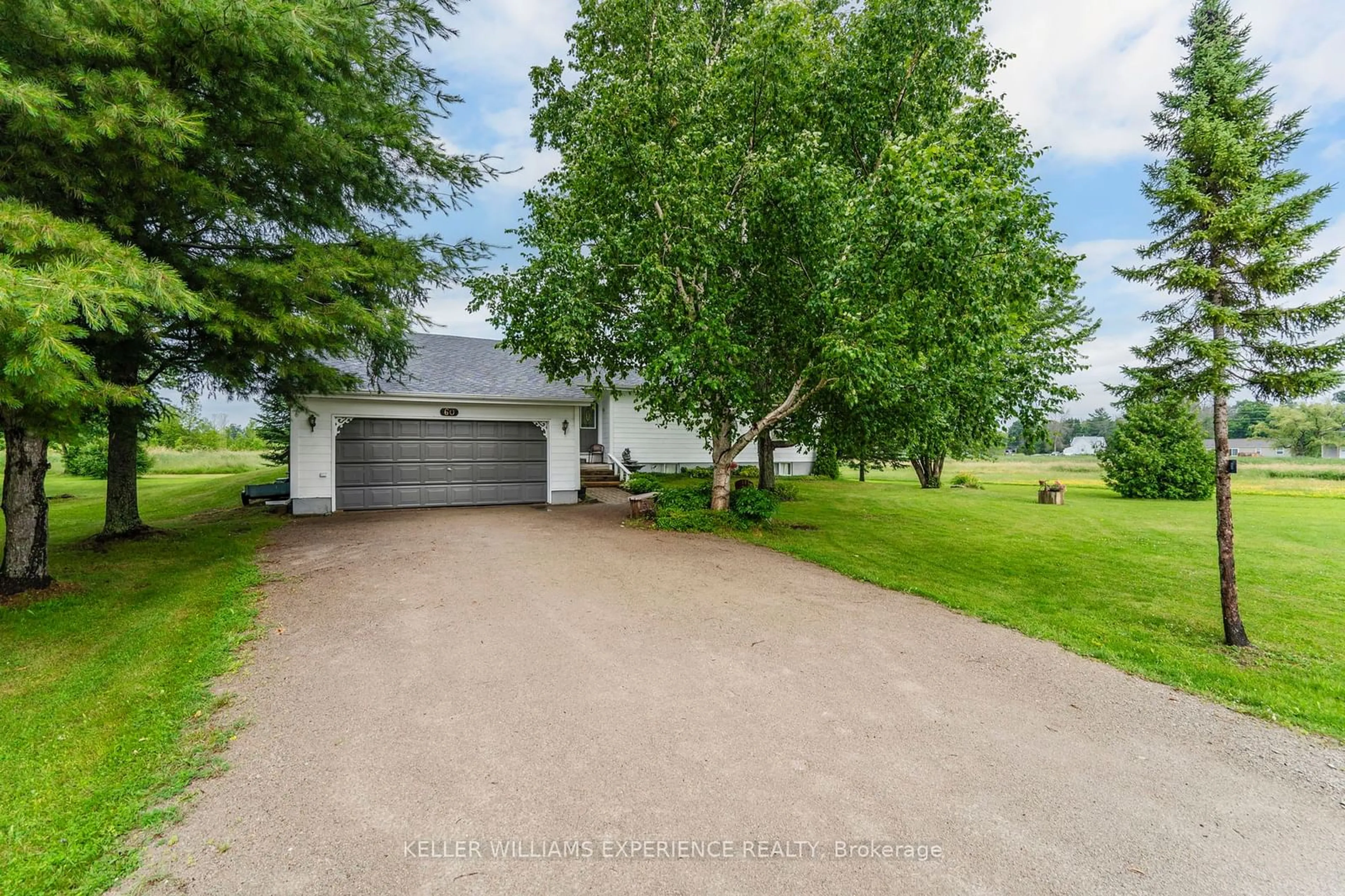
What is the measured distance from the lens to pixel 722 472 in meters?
11.6

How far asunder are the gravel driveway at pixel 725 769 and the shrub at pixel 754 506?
17.4ft

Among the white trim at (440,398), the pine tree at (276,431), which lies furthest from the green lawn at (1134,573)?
the pine tree at (276,431)

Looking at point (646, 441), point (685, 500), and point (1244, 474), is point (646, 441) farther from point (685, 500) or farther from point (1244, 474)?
point (1244, 474)

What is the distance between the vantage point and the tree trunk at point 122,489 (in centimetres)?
952

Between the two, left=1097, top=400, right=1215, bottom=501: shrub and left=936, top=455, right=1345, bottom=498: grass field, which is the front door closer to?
left=936, top=455, right=1345, bottom=498: grass field

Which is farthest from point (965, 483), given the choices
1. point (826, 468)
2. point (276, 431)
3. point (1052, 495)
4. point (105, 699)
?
point (105, 699)

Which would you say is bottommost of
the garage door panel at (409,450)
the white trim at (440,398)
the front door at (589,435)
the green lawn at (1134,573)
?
the green lawn at (1134,573)

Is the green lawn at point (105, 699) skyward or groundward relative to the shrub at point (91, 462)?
groundward

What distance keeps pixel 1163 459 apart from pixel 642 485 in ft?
52.3

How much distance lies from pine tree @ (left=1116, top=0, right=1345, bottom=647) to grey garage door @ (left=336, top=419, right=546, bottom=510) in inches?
466

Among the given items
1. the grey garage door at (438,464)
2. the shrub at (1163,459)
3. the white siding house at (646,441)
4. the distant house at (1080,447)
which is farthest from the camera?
the distant house at (1080,447)

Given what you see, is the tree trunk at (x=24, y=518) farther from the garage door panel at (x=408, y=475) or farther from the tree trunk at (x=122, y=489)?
the garage door panel at (x=408, y=475)

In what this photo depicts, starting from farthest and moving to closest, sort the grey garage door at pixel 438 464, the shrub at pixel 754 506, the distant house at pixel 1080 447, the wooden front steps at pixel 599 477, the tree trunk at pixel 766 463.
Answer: the distant house at pixel 1080 447
the wooden front steps at pixel 599 477
the tree trunk at pixel 766 463
the grey garage door at pixel 438 464
the shrub at pixel 754 506

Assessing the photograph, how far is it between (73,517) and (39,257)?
1260 cm
